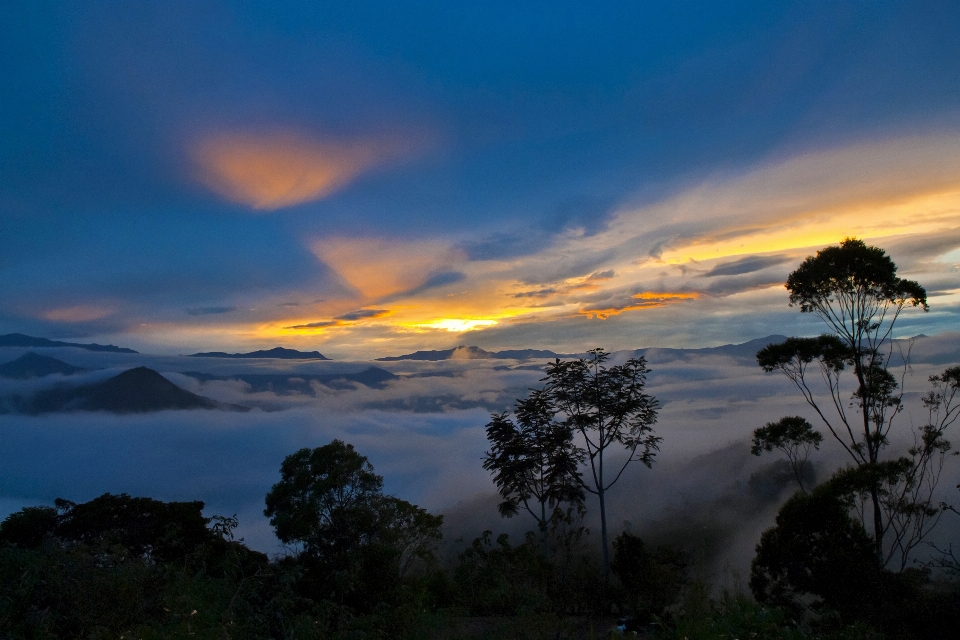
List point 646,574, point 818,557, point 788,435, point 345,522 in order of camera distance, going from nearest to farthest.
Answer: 1. point 345,522
2. point 818,557
3. point 646,574
4. point 788,435

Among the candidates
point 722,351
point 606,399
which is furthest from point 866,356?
point 722,351

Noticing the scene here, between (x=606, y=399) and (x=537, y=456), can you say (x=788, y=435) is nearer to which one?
(x=606, y=399)

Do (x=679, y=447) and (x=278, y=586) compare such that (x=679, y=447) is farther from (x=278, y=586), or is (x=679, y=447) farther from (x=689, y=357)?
(x=278, y=586)

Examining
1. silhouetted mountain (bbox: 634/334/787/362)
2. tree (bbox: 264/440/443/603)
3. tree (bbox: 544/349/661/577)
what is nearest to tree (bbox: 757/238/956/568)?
tree (bbox: 544/349/661/577)

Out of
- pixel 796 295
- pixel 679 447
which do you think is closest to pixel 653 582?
pixel 796 295

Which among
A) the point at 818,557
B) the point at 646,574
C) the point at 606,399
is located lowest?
the point at 646,574

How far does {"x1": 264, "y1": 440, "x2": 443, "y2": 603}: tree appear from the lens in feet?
43.3

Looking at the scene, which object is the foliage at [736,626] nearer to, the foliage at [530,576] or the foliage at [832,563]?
the foliage at [832,563]

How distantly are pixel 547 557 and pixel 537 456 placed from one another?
466 cm

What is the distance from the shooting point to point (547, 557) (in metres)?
20.8

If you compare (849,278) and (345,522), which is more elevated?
(849,278)

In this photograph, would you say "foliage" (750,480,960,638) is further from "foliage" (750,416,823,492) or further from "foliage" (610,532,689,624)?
"foliage" (610,532,689,624)

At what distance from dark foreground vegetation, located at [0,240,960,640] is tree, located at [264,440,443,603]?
7 centimetres

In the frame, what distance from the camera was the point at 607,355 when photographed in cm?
2406
